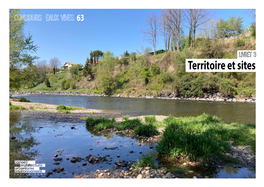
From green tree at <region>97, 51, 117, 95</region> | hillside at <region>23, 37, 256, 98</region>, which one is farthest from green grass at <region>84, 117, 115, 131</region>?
green tree at <region>97, 51, 117, 95</region>

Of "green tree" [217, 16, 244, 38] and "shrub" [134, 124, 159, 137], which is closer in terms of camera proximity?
"shrub" [134, 124, 159, 137]

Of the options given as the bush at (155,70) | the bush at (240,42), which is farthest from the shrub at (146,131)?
the bush at (240,42)

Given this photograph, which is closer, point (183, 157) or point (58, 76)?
point (183, 157)

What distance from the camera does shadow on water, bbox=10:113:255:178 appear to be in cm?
412

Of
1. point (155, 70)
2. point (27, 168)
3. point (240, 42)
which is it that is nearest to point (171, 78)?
point (155, 70)

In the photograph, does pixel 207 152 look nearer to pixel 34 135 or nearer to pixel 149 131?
pixel 149 131

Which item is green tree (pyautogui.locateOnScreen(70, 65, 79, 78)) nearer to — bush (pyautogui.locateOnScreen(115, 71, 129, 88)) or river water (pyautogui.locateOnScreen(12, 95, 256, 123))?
bush (pyautogui.locateOnScreen(115, 71, 129, 88))

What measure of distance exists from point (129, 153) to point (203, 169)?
2285 mm

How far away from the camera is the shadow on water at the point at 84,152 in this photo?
13.5 ft

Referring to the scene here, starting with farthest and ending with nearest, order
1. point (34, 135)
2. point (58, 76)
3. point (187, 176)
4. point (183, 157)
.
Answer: point (58, 76), point (34, 135), point (183, 157), point (187, 176)

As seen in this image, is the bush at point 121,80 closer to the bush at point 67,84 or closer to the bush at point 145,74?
the bush at point 145,74

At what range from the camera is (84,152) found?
5.55 meters

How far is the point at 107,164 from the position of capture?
4.66m
